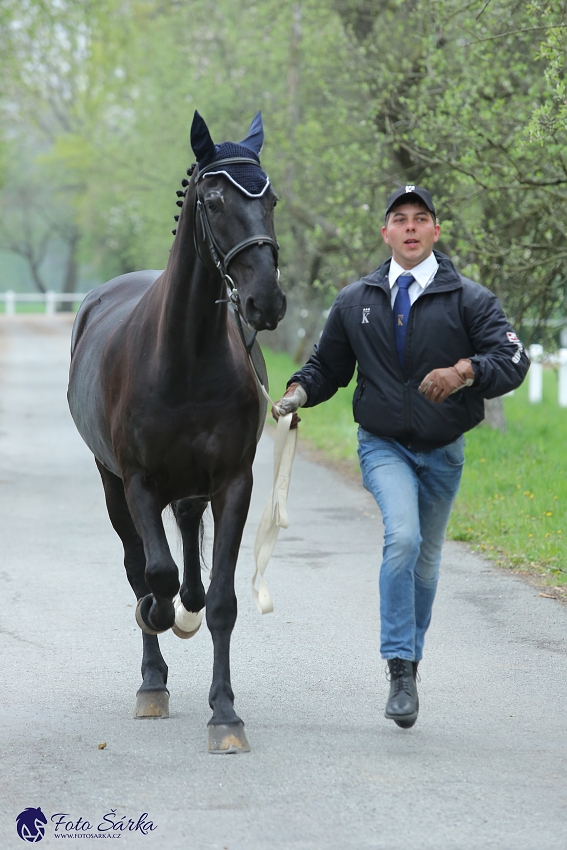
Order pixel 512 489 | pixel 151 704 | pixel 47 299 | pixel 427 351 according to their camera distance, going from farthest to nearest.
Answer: pixel 47 299, pixel 512 489, pixel 151 704, pixel 427 351

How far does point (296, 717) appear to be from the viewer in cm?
510

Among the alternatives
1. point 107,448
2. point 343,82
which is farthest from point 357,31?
point 107,448

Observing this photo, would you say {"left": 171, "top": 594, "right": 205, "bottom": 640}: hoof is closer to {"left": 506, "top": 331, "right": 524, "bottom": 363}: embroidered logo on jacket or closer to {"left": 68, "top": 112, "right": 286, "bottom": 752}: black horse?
{"left": 68, "top": 112, "right": 286, "bottom": 752}: black horse

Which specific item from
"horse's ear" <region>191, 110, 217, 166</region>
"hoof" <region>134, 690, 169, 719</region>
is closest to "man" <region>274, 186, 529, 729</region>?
"horse's ear" <region>191, 110, 217, 166</region>

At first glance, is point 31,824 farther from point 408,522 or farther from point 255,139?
point 255,139

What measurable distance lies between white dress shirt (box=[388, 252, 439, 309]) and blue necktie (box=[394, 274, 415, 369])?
0.05 ft

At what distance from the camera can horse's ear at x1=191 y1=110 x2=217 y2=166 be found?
472 centimetres

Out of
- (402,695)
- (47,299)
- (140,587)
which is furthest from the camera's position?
(47,299)

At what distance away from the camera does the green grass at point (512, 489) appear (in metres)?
8.66

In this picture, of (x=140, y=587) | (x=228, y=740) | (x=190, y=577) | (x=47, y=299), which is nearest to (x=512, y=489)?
(x=190, y=577)

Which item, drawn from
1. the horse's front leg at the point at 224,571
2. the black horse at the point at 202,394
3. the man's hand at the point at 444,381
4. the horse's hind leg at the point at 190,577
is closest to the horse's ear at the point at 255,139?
the black horse at the point at 202,394

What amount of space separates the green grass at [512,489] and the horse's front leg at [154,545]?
3509 millimetres

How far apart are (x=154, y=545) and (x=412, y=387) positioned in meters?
1.28

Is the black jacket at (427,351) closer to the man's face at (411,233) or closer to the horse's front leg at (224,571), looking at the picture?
the man's face at (411,233)
